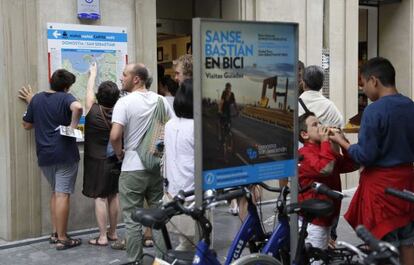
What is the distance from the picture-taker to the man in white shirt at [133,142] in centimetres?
512

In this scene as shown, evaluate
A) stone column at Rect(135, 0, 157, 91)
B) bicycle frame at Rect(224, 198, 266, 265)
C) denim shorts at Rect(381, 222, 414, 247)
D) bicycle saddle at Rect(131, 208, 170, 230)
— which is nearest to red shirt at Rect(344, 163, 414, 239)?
denim shorts at Rect(381, 222, 414, 247)

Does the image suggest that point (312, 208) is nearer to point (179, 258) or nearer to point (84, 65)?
point (179, 258)

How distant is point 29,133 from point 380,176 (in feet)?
13.1

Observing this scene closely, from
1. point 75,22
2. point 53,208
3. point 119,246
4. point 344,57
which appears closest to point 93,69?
point 75,22

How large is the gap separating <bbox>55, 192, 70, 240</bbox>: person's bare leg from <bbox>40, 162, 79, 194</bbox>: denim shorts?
0.18 feet

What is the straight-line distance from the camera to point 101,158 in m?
6.24

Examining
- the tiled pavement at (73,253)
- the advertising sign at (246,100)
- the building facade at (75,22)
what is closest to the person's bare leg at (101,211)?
the tiled pavement at (73,253)

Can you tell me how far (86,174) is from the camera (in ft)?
20.7

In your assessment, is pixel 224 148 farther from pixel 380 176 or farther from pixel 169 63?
pixel 169 63

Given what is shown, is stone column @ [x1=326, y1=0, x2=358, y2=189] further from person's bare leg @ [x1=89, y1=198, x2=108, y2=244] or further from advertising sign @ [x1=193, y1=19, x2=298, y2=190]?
advertising sign @ [x1=193, y1=19, x2=298, y2=190]

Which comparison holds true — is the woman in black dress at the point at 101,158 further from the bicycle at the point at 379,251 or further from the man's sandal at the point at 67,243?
the bicycle at the point at 379,251

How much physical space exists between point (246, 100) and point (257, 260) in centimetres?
93

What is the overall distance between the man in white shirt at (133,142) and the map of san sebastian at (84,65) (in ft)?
5.51

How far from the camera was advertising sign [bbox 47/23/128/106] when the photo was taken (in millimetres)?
6637
